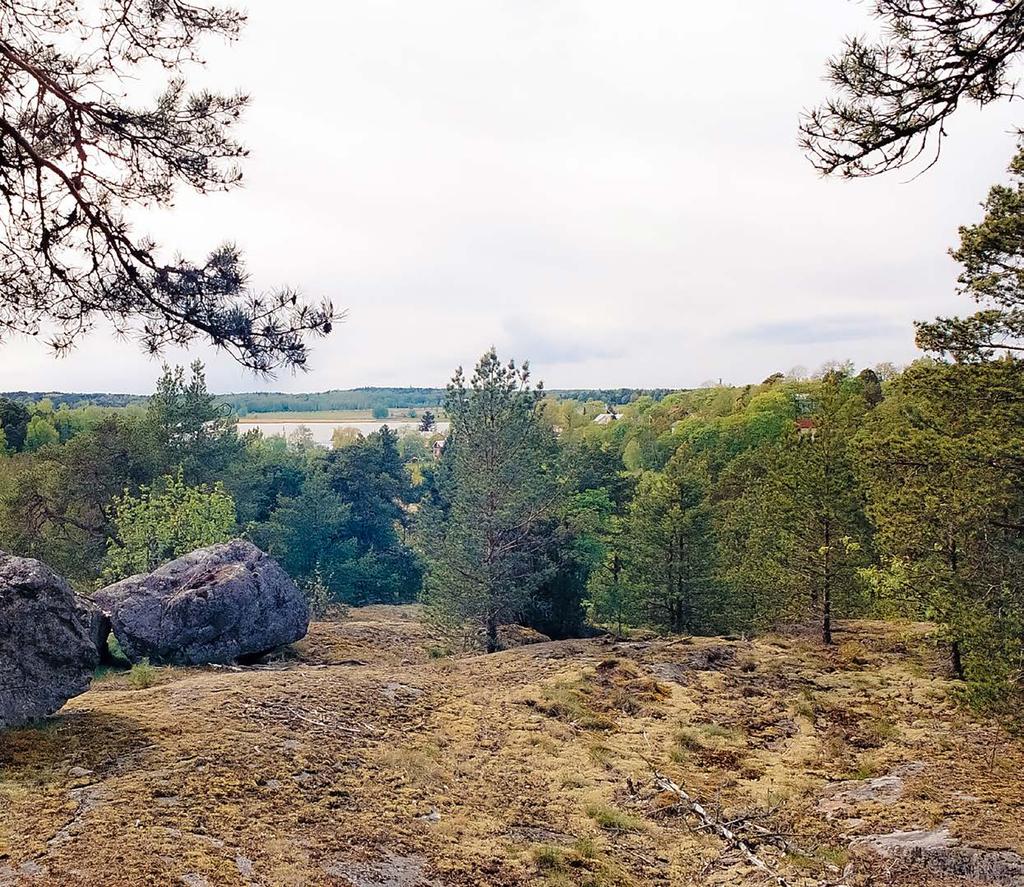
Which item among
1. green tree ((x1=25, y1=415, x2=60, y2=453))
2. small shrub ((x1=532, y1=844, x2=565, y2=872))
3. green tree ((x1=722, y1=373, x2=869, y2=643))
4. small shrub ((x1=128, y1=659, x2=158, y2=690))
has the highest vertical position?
green tree ((x1=25, y1=415, x2=60, y2=453))

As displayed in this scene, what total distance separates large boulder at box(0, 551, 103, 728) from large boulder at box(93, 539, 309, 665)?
8291 mm

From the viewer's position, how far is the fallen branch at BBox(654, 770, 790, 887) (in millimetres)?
6688

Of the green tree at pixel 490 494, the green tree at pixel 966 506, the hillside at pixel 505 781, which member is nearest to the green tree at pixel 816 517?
the hillside at pixel 505 781

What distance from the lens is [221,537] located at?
979 inches

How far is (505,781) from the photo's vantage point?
893cm

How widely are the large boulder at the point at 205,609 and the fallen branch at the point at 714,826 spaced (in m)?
11.6

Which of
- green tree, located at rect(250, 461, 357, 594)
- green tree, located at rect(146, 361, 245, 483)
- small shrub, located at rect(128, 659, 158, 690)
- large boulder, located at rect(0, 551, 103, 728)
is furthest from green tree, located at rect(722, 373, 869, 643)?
green tree, located at rect(250, 461, 357, 594)

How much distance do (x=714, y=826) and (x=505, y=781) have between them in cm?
251

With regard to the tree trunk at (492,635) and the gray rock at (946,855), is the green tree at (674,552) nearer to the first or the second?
the tree trunk at (492,635)

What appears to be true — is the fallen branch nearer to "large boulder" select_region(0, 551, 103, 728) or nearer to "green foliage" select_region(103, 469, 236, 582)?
"large boulder" select_region(0, 551, 103, 728)

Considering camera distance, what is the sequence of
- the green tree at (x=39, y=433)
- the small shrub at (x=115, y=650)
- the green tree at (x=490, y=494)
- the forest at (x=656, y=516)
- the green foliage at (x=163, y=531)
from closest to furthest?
1. the forest at (x=656, y=516)
2. the small shrub at (x=115, y=650)
3. the green tree at (x=490, y=494)
4. the green foliage at (x=163, y=531)
5. the green tree at (x=39, y=433)

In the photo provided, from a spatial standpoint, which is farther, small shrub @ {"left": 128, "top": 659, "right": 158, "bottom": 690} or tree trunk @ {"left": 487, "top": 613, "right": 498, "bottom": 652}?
tree trunk @ {"left": 487, "top": 613, "right": 498, "bottom": 652}

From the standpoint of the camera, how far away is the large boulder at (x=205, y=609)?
16.6 meters

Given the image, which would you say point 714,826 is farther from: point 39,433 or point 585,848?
point 39,433
